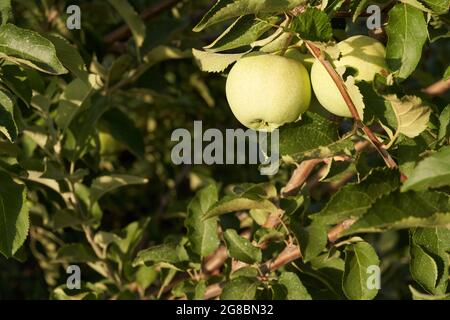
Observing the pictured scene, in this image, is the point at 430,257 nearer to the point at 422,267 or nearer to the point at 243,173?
the point at 422,267

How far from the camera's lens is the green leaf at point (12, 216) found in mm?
1212

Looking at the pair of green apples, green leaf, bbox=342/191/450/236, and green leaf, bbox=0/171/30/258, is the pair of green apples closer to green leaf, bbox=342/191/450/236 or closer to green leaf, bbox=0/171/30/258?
green leaf, bbox=342/191/450/236

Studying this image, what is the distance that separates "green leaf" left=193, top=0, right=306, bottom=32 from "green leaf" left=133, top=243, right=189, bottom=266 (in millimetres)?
554

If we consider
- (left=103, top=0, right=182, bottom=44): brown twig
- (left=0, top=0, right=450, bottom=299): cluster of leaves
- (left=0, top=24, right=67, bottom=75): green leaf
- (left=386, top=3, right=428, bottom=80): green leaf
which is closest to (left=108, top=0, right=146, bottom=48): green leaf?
(left=0, top=0, right=450, bottom=299): cluster of leaves

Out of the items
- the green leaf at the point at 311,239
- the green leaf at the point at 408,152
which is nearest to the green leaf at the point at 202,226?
the green leaf at the point at 311,239

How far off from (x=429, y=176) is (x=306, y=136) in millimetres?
258

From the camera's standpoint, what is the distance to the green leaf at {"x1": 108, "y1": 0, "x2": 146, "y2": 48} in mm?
1636

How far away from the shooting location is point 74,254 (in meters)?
1.57

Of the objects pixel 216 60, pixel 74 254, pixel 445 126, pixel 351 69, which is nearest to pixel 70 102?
pixel 74 254

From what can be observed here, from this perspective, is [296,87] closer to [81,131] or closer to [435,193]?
[435,193]

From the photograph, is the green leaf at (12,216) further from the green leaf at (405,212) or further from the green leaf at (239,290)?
the green leaf at (405,212)

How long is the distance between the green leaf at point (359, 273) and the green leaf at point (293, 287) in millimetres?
112

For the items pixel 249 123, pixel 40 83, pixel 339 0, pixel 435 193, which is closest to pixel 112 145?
pixel 40 83
